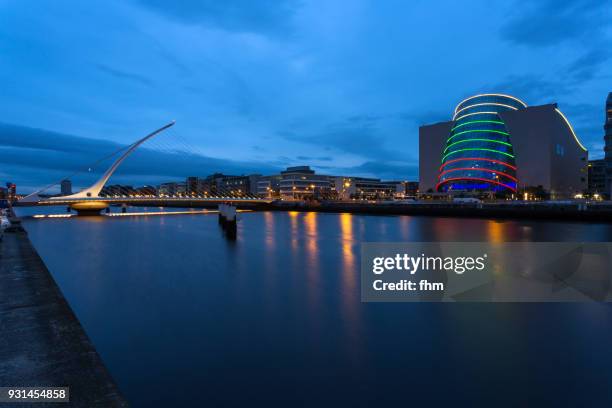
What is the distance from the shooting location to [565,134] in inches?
3339

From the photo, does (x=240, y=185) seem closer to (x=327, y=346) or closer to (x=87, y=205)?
A: (x=87, y=205)

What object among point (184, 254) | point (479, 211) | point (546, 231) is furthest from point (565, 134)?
point (184, 254)

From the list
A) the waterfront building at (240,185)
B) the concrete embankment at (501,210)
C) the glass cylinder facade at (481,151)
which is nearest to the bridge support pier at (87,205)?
the concrete embankment at (501,210)

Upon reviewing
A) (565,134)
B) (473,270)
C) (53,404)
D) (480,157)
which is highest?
(565,134)

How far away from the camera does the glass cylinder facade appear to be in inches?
3209

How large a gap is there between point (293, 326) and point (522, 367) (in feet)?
17.8

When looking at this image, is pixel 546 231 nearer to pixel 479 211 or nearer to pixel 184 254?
pixel 479 211

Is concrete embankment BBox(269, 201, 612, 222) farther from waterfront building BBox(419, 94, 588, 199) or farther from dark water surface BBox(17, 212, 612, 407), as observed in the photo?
dark water surface BBox(17, 212, 612, 407)

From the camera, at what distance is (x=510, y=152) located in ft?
272

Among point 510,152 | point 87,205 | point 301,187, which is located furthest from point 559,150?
point 87,205

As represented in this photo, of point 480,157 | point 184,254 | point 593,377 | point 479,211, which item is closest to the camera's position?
point 593,377

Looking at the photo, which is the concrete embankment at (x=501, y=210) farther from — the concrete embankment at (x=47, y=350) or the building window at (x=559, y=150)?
the concrete embankment at (x=47, y=350)

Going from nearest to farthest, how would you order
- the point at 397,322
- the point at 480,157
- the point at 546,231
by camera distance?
the point at 397,322, the point at 546,231, the point at 480,157

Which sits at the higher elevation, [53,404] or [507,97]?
[507,97]
